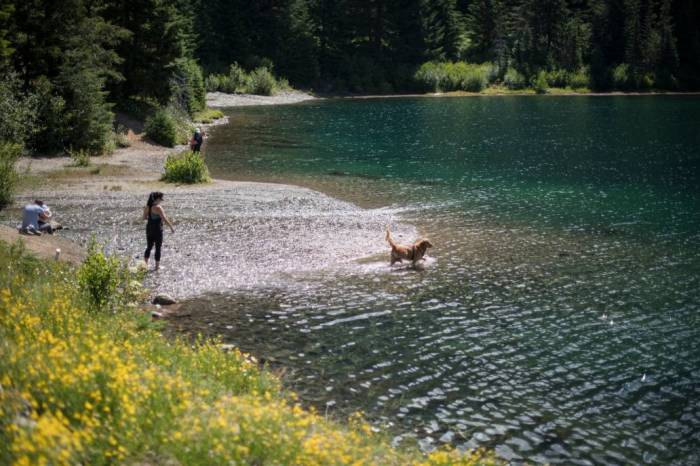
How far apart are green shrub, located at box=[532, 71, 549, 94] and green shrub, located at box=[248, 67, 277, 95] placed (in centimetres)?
5022

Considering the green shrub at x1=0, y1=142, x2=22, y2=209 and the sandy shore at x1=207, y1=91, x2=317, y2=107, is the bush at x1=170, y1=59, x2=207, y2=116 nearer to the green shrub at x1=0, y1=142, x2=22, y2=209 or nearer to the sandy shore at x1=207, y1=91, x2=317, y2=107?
the sandy shore at x1=207, y1=91, x2=317, y2=107

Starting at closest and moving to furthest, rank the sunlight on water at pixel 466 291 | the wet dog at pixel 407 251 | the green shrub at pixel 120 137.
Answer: the sunlight on water at pixel 466 291 < the wet dog at pixel 407 251 < the green shrub at pixel 120 137

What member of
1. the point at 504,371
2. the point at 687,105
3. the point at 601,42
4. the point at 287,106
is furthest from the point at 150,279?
the point at 601,42

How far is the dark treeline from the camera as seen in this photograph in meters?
119

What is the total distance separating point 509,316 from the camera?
1867 cm

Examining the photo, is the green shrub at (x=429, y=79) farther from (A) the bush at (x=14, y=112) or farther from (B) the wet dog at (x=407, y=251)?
(B) the wet dog at (x=407, y=251)

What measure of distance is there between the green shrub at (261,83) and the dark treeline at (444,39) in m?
6.85

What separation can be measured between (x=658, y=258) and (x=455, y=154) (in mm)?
28004

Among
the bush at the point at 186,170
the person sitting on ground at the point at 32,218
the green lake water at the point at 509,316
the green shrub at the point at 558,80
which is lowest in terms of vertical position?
the green lake water at the point at 509,316

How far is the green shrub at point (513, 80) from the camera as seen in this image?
12850 centimetres

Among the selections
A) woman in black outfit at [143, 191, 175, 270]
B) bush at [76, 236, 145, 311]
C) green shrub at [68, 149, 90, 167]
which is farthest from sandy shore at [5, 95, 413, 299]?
bush at [76, 236, 145, 311]

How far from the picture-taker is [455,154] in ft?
170

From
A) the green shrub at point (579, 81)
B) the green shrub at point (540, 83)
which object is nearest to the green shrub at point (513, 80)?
the green shrub at point (540, 83)

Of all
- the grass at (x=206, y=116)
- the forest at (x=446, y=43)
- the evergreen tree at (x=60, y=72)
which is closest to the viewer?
the evergreen tree at (x=60, y=72)
